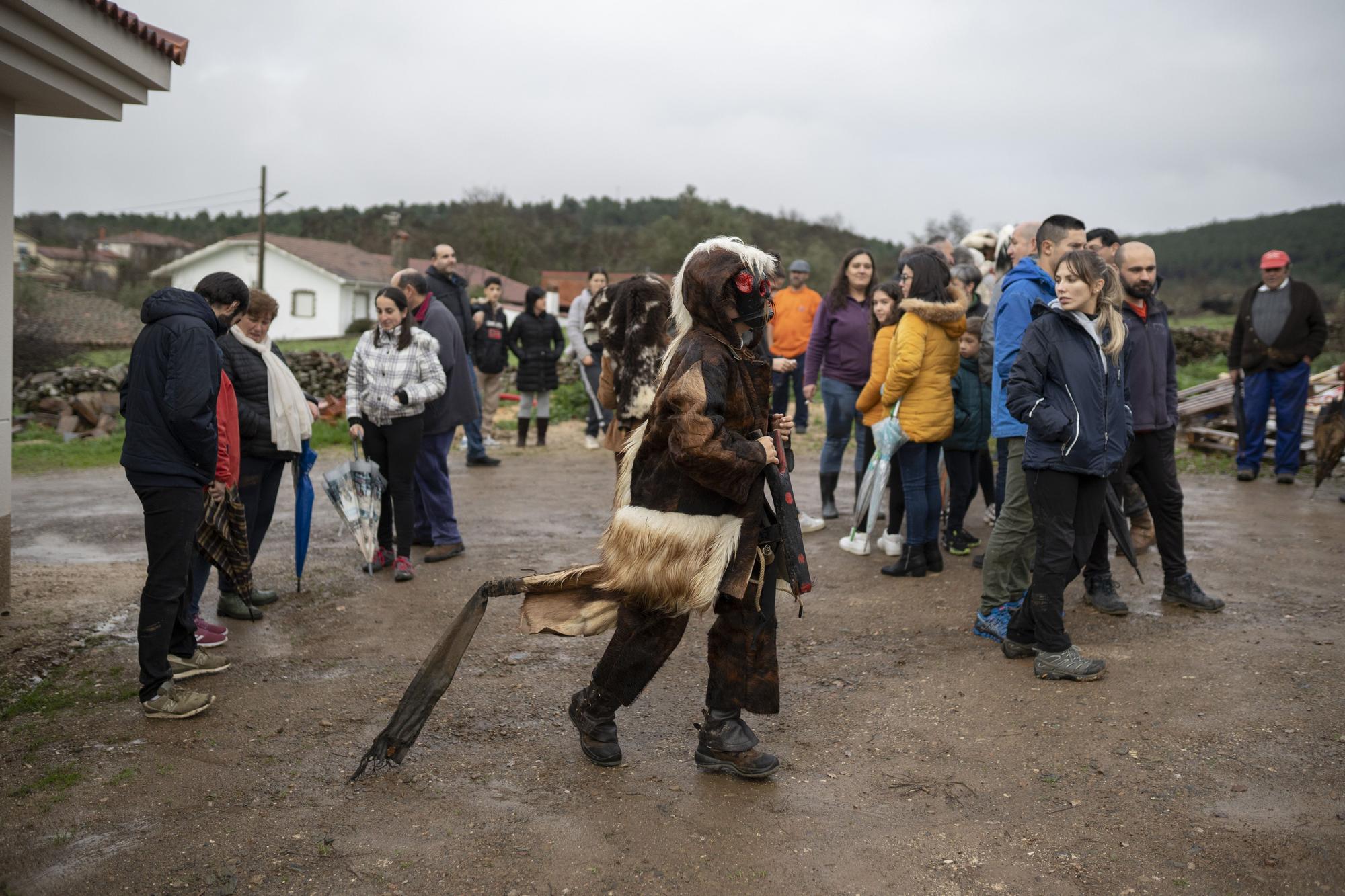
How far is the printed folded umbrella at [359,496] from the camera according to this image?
21.3 feet

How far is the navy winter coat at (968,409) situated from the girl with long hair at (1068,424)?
6.48 ft

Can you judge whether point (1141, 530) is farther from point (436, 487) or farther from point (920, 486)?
point (436, 487)

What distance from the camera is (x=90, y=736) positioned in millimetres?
4266

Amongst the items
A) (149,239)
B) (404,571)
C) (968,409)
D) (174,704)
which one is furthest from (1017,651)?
(149,239)

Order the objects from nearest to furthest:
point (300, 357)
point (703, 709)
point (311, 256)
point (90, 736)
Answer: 1. point (90, 736)
2. point (703, 709)
3. point (300, 357)
4. point (311, 256)

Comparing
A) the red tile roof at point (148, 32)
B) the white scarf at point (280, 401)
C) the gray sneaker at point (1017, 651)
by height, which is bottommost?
the gray sneaker at point (1017, 651)

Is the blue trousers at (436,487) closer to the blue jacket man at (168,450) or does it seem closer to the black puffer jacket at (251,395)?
the black puffer jacket at (251,395)

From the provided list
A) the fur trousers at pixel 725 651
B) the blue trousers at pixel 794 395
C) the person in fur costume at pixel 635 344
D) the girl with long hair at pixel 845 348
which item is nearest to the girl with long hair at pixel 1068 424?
the fur trousers at pixel 725 651

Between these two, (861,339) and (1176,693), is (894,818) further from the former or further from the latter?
(861,339)

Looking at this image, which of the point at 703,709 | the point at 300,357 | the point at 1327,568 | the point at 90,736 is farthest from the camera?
the point at 300,357

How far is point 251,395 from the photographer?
578cm

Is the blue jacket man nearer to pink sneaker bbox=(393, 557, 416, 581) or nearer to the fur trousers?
the fur trousers

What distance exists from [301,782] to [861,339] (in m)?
5.50

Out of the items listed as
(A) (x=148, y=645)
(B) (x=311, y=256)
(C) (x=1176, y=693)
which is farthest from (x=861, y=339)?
(B) (x=311, y=256)
